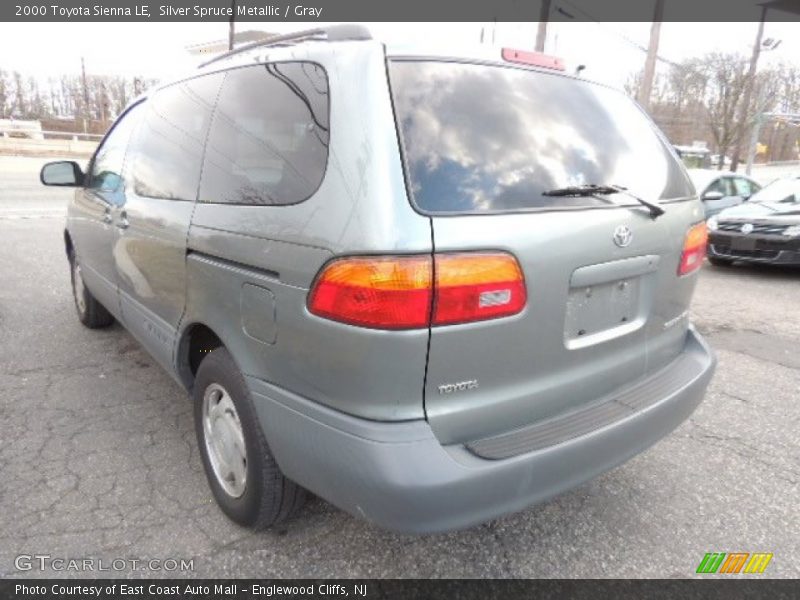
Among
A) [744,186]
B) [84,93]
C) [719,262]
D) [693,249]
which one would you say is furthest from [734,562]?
[84,93]

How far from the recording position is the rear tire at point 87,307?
4.34 metres

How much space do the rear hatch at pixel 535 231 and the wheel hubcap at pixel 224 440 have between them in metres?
0.94

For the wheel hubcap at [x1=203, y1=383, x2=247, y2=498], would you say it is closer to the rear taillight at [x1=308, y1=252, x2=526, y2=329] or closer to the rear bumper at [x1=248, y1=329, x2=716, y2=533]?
the rear bumper at [x1=248, y1=329, x2=716, y2=533]

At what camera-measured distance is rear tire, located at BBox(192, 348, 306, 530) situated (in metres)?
2.04

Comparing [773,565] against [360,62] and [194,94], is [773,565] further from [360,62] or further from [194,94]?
[194,94]

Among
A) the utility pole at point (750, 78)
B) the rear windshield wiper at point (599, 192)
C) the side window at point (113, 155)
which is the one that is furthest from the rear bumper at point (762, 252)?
the utility pole at point (750, 78)

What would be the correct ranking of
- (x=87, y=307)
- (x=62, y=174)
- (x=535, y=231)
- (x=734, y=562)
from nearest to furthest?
(x=535, y=231) < (x=734, y=562) < (x=62, y=174) < (x=87, y=307)

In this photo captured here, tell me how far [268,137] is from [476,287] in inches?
38.2

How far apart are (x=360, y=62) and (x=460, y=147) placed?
40 cm

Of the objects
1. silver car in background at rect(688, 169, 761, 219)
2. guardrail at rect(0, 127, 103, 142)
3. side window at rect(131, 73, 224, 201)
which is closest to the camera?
side window at rect(131, 73, 224, 201)

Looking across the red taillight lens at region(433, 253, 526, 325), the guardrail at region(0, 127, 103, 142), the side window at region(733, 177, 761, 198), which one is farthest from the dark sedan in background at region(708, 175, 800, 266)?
the guardrail at region(0, 127, 103, 142)

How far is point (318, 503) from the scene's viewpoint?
2.46m

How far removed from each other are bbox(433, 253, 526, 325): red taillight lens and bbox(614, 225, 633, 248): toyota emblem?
468 mm
